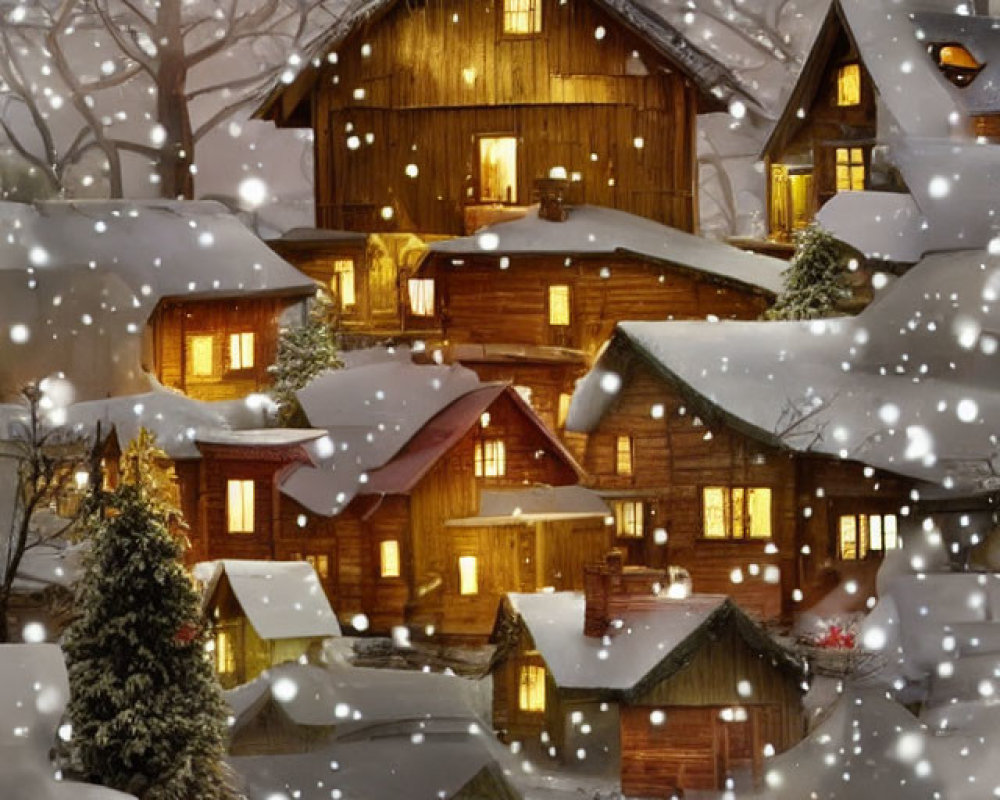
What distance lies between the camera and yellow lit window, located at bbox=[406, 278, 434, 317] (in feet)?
193

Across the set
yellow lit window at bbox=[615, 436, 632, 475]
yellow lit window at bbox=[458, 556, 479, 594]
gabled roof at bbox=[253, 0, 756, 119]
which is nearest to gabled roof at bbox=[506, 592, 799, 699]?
yellow lit window at bbox=[458, 556, 479, 594]

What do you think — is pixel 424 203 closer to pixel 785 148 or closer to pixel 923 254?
pixel 785 148

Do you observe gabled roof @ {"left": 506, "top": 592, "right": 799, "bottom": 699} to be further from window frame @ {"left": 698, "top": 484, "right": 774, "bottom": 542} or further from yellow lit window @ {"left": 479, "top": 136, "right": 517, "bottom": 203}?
yellow lit window @ {"left": 479, "top": 136, "right": 517, "bottom": 203}

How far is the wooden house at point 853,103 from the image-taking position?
56.6 metres

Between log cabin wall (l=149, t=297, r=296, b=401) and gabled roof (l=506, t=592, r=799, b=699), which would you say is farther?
log cabin wall (l=149, t=297, r=296, b=401)

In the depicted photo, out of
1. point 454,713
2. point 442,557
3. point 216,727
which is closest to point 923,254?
point 442,557

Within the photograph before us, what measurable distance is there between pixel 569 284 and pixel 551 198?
2.31 meters

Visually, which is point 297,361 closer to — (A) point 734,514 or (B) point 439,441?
(B) point 439,441

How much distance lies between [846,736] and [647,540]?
8.66 metres

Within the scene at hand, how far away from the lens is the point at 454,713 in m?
45.7

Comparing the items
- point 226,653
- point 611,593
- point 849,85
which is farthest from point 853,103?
point 226,653

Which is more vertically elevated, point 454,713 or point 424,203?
point 424,203

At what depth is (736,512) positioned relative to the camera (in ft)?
168

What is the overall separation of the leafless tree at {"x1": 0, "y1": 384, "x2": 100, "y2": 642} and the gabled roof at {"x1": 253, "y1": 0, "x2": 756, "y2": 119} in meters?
12.6
